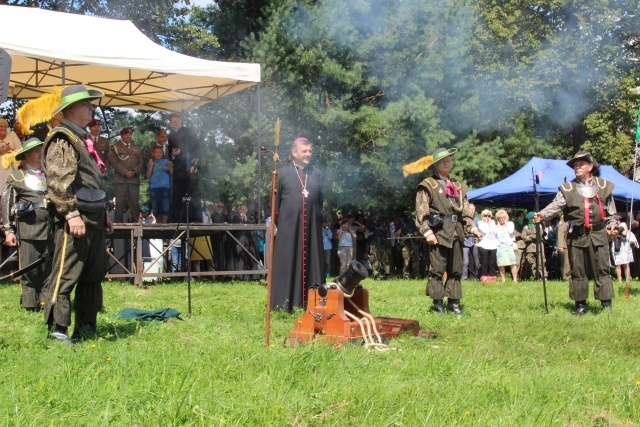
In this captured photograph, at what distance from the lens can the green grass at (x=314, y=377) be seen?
366cm

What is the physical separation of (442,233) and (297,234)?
65.0 inches

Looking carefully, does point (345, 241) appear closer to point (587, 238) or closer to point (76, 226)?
point (587, 238)

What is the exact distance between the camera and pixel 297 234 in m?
8.26

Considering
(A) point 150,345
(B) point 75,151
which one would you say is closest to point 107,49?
(B) point 75,151

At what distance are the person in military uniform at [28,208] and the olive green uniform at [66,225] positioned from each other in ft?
6.73

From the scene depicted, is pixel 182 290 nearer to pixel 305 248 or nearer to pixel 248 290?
pixel 248 290

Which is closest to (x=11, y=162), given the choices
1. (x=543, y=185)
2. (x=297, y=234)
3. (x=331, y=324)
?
(x=297, y=234)

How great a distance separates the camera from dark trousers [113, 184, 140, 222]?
13.1 meters

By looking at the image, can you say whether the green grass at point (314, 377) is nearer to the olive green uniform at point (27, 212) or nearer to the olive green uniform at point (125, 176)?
the olive green uniform at point (27, 212)

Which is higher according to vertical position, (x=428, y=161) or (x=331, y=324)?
(x=428, y=161)

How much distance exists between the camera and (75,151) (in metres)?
5.71

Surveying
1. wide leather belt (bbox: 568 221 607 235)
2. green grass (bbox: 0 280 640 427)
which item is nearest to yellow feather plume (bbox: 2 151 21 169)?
green grass (bbox: 0 280 640 427)

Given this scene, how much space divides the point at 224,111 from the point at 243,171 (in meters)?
1.52

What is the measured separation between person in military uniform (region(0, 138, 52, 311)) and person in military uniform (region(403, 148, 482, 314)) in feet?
13.6
